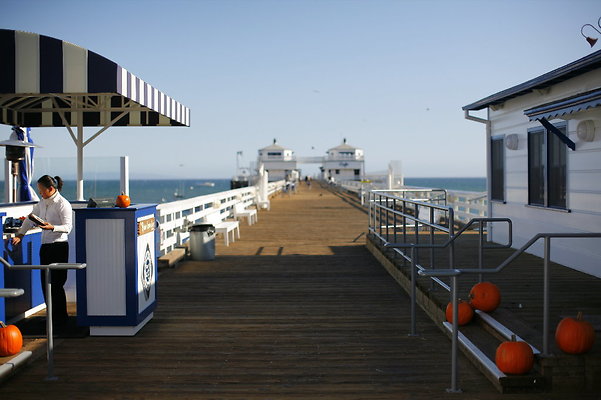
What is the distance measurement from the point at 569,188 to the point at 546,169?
74 centimetres

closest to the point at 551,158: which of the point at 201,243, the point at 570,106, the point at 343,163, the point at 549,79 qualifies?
the point at 549,79

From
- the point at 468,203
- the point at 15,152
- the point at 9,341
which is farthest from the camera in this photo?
the point at 468,203

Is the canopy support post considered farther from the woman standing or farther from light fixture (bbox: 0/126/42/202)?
the woman standing

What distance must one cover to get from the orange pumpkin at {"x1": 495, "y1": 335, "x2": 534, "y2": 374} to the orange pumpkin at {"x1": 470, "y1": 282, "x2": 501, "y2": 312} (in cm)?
125

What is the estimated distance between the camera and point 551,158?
8.84 m

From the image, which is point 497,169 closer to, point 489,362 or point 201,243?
point 201,243

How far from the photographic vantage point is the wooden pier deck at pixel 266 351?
13.8 feet

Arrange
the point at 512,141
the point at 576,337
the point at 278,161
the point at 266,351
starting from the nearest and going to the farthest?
the point at 576,337 < the point at 266,351 < the point at 512,141 < the point at 278,161

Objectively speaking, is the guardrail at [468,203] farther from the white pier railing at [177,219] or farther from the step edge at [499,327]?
the step edge at [499,327]

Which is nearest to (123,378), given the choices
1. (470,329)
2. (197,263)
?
(470,329)

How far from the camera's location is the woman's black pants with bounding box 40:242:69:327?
564 centimetres

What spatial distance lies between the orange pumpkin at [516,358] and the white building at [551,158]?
2.89 metres

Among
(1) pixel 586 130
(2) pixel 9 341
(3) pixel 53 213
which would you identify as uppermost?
(1) pixel 586 130

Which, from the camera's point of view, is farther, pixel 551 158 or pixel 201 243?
pixel 201 243
